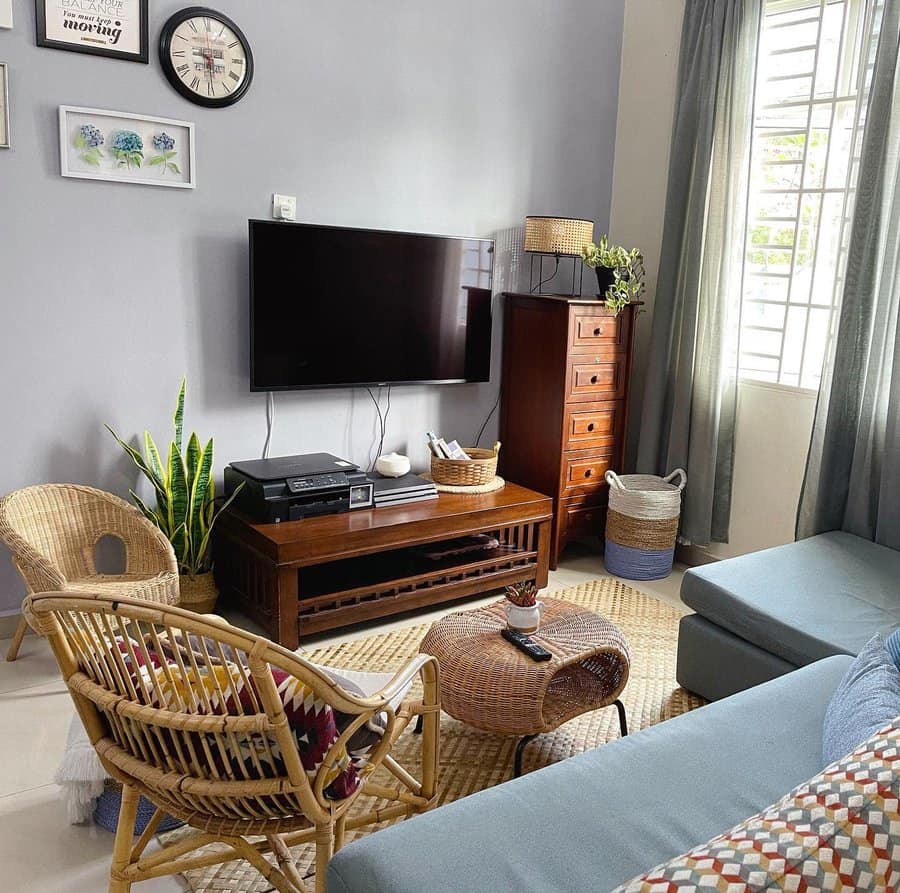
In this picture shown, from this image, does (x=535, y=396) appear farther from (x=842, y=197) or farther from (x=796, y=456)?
(x=842, y=197)

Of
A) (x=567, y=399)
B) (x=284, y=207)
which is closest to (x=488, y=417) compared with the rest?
(x=567, y=399)

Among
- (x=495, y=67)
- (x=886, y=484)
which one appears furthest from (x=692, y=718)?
(x=495, y=67)

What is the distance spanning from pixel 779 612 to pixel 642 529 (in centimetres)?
129

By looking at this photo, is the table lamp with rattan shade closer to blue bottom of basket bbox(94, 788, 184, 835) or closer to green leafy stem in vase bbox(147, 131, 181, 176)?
green leafy stem in vase bbox(147, 131, 181, 176)

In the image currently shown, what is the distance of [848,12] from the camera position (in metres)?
3.37

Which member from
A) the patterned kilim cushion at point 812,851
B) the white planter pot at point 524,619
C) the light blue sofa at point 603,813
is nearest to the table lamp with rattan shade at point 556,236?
the white planter pot at point 524,619

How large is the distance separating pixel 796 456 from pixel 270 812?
109 inches

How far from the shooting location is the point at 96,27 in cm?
296

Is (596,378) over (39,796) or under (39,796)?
over

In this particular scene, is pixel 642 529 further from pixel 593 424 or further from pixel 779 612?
pixel 779 612

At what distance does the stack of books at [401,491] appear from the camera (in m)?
3.50

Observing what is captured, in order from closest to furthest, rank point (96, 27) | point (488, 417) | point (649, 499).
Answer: point (96, 27) → point (649, 499) → point (488, 417)

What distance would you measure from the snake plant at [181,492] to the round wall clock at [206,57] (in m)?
1.06

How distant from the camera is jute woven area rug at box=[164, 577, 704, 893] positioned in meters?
2.07
